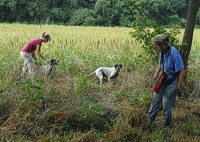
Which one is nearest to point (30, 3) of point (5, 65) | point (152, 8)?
point (152, 8)

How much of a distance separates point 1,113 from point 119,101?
7.23ft

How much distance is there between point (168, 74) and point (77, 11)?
35.9 m

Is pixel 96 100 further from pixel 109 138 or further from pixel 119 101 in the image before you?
pixel 109 138

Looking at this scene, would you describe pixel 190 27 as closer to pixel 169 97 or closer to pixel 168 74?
pixel 168 74

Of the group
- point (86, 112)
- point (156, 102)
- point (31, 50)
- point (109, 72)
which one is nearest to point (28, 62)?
point (31, 50)

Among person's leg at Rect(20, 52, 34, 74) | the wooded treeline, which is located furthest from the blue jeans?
the wooded treeline

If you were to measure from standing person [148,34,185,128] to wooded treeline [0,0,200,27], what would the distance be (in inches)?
1276

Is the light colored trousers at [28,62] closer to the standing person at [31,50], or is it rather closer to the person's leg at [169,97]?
the standing person at [31,50]

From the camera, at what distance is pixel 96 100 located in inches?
225

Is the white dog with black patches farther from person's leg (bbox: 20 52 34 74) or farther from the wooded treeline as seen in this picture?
the wooded treeline

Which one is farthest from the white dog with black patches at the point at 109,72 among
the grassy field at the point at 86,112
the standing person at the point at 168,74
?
the standing person at the point at 168,74

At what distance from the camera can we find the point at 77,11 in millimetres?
39219

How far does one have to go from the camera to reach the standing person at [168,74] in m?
4.35

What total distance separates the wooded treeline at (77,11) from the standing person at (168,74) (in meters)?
32.4
